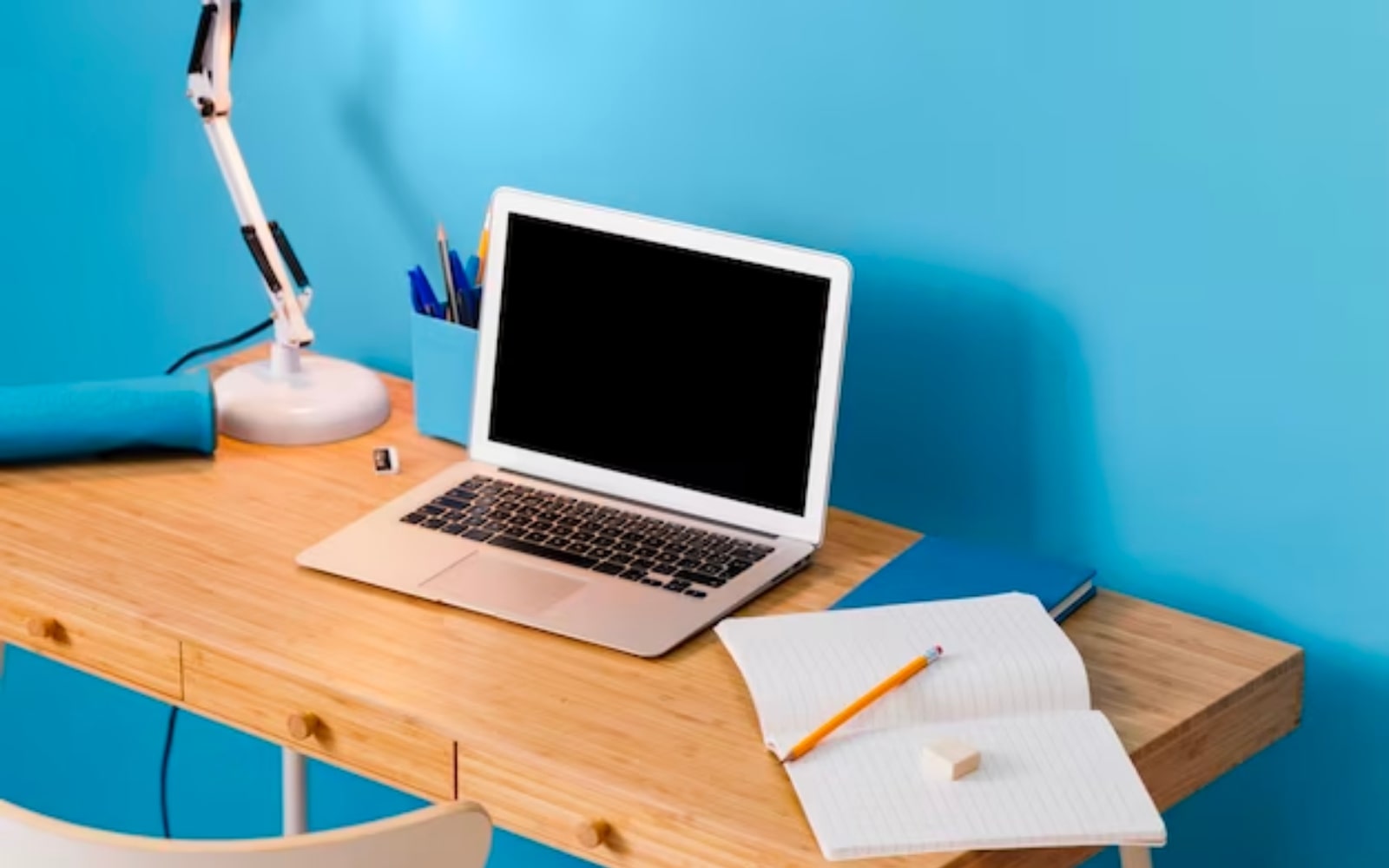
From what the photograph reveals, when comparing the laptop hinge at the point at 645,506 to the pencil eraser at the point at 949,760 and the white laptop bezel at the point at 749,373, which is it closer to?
the white laptop bezel at the point at 749,373

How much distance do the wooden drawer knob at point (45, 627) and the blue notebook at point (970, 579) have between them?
60 cm

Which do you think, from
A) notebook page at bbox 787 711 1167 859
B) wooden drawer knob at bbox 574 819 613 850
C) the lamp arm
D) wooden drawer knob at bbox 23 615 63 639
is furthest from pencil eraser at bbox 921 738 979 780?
the lamp arm

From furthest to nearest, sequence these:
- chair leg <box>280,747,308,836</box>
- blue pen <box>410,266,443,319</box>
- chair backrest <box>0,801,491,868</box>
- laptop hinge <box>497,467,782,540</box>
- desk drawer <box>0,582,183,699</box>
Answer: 1. chair leg <box>280,747,308,836</box>
2. blue pen <box>410,266,443,319</box>
3. laptop hinge <box>497,467,782,540</box>
4. desk drawer <box>0,582,183,699</box>
5. chair backrest <box>0,801,491,868</box>

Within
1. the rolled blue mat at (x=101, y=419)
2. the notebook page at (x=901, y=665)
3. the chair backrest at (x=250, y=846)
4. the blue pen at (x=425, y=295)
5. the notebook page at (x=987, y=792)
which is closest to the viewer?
the chair backrest at (x=250, y=846)

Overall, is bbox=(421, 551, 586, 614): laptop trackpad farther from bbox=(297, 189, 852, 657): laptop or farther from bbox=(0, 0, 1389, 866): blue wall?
bbox=(0, 0, 1389, 866): blue wall

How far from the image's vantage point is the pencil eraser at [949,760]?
55.0 inches

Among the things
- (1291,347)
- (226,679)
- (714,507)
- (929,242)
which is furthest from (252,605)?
(1291,347)

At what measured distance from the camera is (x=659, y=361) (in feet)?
5.86

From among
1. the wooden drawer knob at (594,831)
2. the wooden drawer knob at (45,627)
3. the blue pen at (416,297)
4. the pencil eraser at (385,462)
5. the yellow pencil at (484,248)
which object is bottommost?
the wooden drawer knob at (45,627)

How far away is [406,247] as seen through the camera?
2180 millimetres

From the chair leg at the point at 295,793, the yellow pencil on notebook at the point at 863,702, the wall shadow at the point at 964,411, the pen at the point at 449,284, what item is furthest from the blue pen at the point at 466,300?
the yellow pencil on notebook at the point at 863,702

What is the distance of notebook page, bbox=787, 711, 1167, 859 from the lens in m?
1.34

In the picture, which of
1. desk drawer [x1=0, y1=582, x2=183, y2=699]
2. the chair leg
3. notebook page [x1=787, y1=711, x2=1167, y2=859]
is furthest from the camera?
the chair leg

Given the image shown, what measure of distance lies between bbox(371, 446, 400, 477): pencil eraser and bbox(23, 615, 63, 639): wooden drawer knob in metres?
0.34
